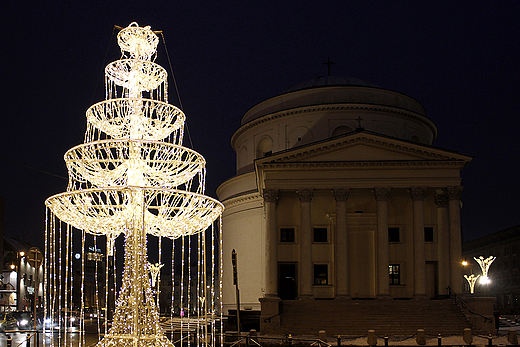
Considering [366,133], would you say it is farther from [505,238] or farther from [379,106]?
[505,238]

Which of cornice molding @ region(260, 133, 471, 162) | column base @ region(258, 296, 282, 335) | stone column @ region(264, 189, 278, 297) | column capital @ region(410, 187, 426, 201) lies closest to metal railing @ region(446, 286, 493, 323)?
column capital @ region(410, 187, 426, 201)

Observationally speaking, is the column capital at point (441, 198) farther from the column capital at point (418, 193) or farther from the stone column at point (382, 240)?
the stone column at point (382, 240)

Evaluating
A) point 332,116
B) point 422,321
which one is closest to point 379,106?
point 332,116

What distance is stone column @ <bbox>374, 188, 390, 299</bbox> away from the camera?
36.7 m

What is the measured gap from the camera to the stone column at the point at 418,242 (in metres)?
36.7

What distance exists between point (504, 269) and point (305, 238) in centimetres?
6337

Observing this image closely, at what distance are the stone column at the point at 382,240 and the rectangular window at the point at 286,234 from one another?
6.23 meters

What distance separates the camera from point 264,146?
51.5 metres

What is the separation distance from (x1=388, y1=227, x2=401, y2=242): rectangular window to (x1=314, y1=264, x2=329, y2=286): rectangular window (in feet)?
15.5

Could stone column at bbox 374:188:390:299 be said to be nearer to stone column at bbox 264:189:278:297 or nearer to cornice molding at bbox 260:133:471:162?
cornice molding at bbox 260:133:471:162

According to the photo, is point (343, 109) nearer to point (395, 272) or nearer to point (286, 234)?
point (286, 234)

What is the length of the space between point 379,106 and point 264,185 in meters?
14.6

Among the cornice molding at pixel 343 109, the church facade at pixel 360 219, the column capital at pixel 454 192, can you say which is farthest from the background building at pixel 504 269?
the column capital at pixel 454 192

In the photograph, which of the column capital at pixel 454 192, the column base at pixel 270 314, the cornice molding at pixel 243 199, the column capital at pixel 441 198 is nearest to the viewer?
the column base at pixel 270 314
